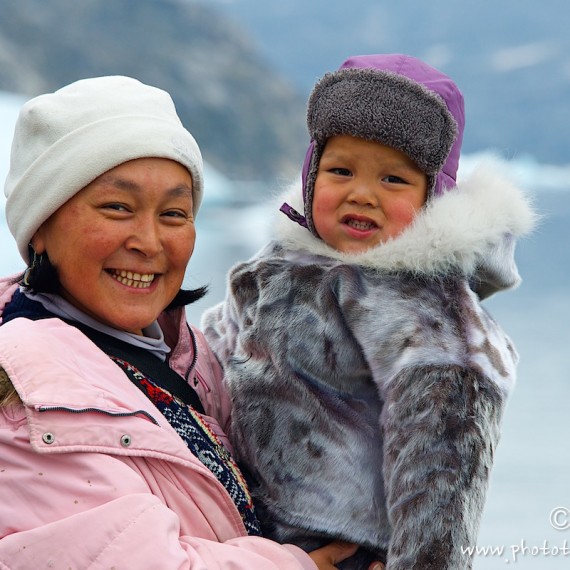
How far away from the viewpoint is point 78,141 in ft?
5.25

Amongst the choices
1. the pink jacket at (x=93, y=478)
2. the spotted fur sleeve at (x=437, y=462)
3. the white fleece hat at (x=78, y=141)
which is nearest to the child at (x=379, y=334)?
the spotted fur sleeve at (x=437, y=462)

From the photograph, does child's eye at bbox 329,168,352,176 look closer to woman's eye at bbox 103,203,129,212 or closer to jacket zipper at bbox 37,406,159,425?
woman's eye at bbox 103,203,129,212

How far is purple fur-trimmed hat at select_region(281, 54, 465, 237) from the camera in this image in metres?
1.89

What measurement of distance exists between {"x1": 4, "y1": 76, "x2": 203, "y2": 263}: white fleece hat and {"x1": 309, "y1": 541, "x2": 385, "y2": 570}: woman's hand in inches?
28.9

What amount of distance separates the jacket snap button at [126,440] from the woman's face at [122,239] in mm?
291

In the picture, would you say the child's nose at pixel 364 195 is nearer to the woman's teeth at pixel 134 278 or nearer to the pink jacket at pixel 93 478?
the woman's teeth at pixel 134 278

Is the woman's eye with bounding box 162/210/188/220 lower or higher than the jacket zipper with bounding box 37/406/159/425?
higher

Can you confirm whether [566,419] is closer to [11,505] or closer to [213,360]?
[213,360]

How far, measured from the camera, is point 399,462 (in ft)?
5.39

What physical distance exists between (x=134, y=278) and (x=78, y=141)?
25 centimetres

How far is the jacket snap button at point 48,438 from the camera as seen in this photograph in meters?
1.37

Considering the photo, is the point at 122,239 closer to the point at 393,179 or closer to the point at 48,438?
the point at 48,438

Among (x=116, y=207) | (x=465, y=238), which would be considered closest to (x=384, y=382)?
(x=465, y=238)

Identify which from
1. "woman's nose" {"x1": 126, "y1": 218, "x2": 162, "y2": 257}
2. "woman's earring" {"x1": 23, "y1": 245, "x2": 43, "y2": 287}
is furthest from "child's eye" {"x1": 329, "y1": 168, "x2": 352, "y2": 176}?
"woman's earring" {"x1": 23, "y1": 245, "x2": 43, "y2": 287}
